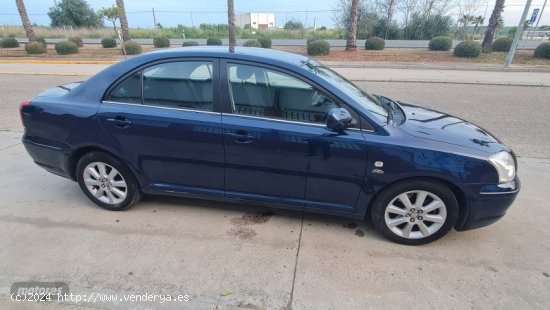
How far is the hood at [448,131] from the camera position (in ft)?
8.72

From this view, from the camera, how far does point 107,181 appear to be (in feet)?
10.7

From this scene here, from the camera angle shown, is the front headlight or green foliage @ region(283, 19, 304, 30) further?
green foliage @ region(283, 19, 304, 30)

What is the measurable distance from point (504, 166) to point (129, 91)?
10.5ft

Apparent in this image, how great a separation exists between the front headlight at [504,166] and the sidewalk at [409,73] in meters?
8.75

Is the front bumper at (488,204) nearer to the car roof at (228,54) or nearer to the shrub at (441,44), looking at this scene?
the car roof at (228,54)

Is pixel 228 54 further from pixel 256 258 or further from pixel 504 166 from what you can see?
pixel 504 166

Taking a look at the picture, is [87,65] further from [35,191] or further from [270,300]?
[270,300]

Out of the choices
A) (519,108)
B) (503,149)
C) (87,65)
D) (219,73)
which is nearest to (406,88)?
(519,108)

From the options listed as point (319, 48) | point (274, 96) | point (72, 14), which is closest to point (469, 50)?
point (319, 48)

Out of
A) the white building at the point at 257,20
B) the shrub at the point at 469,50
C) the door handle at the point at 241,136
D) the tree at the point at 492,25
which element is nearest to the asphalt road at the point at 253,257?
the door handle at the point at 241,136

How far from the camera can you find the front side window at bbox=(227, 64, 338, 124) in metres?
2.74

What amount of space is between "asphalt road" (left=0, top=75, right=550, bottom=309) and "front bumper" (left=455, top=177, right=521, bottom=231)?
29cm

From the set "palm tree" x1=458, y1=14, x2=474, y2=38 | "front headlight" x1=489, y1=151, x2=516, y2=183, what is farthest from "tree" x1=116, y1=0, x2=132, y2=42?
"palm tree" x1=458, y1=14, x2=474, y2=38

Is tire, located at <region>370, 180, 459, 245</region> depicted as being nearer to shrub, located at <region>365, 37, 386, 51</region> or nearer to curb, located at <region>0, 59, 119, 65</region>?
curb, located at <region>0, 59, 119, 65</region>
